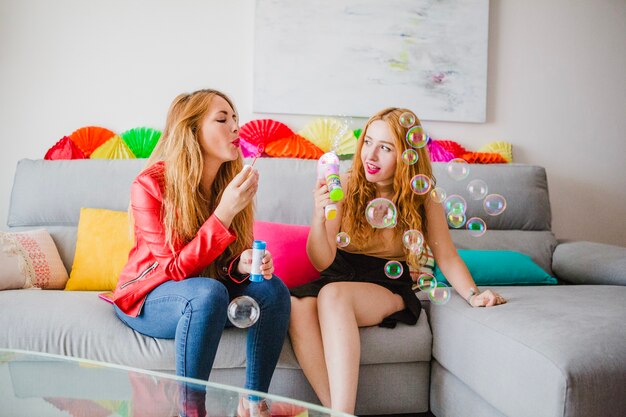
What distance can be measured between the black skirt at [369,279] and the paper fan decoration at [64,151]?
144 centimetres

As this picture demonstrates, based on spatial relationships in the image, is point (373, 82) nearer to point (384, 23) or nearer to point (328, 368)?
point (384, 23)

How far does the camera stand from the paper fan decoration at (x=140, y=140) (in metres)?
2.62

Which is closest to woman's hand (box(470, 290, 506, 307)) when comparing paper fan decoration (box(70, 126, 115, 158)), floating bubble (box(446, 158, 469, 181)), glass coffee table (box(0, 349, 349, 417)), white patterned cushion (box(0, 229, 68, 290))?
floating bubble (box(446, 158, 469, 181))

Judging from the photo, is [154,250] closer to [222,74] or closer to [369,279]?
[369,279]

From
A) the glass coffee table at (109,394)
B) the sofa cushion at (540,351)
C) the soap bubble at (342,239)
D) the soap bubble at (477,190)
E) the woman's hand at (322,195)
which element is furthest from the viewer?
the soap bubble at (477,190)

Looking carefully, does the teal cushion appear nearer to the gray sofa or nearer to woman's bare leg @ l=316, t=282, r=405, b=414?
the gray sofa

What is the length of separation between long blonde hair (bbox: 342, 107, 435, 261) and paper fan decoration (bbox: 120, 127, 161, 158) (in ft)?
3.87

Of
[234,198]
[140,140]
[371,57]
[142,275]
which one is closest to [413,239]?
[234,198]

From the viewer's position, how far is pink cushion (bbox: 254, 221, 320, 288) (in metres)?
1.94

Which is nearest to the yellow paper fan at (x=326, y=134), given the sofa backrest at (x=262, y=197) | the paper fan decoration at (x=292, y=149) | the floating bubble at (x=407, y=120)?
the paper fan decoration at (x=292, y=149)

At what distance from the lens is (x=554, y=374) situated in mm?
1166

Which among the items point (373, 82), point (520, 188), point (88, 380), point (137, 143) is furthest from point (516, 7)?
point (88, 380)

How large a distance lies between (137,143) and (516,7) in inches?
85.7

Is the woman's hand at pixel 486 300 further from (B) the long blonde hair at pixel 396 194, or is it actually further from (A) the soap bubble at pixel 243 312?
(A) the soap bubble at pixel 243 312
